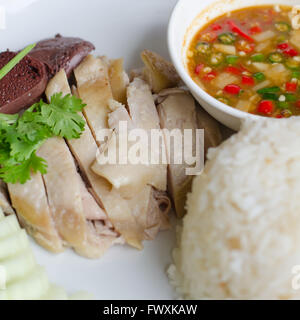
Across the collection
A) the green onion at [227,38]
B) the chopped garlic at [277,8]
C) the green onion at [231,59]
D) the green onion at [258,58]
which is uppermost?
the green onion at [227,38]

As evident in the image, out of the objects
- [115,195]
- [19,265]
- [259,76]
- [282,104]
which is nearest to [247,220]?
[115,195]

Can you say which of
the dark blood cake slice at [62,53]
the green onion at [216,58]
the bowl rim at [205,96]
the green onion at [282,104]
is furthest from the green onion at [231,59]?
the dark blood cake slice at [62,53]

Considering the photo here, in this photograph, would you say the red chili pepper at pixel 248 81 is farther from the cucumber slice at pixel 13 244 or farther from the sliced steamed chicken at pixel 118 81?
the cucumber slice at pixel 13 244

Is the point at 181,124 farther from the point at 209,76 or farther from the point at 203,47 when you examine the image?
the point at 203,47

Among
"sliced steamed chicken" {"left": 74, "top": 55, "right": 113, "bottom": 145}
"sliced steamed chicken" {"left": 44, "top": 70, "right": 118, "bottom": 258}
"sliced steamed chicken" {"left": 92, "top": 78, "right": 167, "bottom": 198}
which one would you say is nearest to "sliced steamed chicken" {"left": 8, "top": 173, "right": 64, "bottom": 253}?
"sliced steamed chicken" {"left": 44, "top": 70, "right": 118, "bottom": 258}

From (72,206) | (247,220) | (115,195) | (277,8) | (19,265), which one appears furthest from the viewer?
(277,8)

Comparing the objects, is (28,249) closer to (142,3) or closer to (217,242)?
(217,242)
